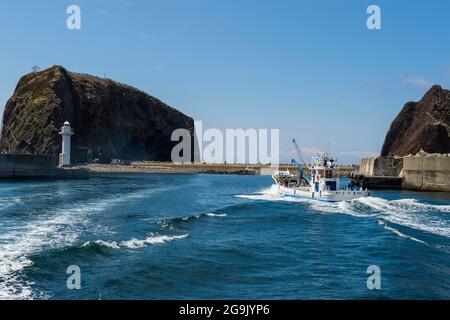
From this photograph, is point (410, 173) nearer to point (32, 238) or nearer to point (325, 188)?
point (325, 188)

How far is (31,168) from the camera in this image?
100188mm

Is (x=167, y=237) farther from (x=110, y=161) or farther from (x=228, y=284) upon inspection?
(x=110, y=161)

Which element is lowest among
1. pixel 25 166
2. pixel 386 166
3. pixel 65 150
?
pixel 25 166

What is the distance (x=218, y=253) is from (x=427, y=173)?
225ft

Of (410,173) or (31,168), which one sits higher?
(31,168)

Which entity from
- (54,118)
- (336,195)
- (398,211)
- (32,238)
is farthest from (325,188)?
(54,118)

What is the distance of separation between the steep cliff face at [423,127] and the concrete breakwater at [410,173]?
30787 mm

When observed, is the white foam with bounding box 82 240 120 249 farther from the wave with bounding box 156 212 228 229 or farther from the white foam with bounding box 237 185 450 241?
the white foam with bounding box 237 185 450 241

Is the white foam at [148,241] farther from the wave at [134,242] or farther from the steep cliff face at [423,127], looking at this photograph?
the steep cliff face at [423,127]

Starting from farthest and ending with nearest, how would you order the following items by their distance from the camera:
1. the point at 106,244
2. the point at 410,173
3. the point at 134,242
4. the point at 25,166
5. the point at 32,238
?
the point at 25,166 → the point at 410,173 → the point at 32,238 → the point at 134,242 → the point at 106,244

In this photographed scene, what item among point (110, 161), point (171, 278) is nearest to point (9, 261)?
point (171, 278)

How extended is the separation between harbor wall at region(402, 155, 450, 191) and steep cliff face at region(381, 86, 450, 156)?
42290 mm

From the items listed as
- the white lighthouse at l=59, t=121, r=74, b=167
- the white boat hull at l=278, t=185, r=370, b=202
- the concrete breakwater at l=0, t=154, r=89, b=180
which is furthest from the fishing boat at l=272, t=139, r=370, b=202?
the white lighthouse at l=59, t=121, r=74, b=167
